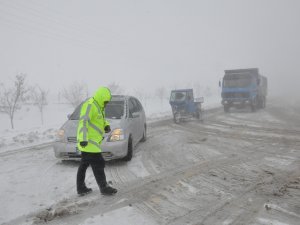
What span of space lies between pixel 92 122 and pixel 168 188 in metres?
1.87

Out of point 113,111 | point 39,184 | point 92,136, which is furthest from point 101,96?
point 113,111

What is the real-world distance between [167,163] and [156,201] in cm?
270

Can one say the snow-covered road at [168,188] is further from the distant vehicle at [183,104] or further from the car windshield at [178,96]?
the car windshield at [178,96]

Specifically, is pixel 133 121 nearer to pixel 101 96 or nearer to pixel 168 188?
pixel 168 188

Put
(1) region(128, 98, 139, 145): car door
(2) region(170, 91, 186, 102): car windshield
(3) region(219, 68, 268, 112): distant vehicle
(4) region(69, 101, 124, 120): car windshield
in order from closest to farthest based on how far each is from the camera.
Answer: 1. (4) region(69, 101, 124, 120): car windshield
2. (1) region(128, 98, 139, 145): car door
3. (2) region(170, 91, 186, 102): car windshield
4. (3) region(219, 68, 268, 112): distant vehicle

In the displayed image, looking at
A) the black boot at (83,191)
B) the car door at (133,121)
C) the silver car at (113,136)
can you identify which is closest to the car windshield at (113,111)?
the silver car at (113,136)

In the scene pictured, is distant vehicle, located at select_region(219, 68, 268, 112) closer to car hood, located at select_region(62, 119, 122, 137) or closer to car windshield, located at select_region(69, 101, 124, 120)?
car windshield, located at select_region(69, 101, 124, 120)

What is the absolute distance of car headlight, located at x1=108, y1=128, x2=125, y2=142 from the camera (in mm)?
7502

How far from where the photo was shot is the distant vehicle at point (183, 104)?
59.7 feet

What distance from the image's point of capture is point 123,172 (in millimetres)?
6965

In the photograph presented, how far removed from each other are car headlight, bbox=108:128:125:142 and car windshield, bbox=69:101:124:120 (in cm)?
82

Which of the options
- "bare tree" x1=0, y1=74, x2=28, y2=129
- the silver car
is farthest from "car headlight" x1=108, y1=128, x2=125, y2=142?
"bare tree" x1=0, y1=74, x2=28, y2=129

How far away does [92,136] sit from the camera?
208 inches

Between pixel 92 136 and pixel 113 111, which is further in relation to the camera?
pixel 113 111
